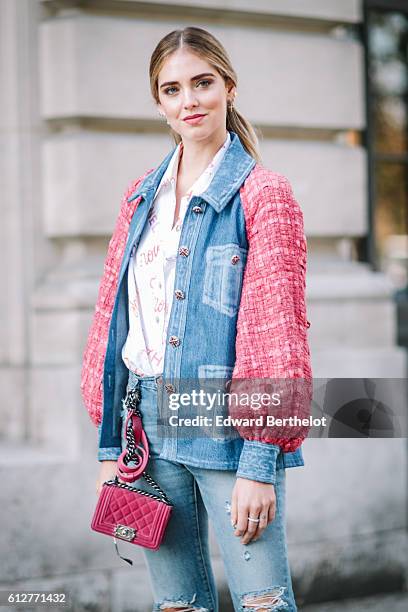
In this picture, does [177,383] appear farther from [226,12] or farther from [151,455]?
[226,12]

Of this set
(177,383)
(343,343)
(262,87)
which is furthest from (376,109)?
(177,383)

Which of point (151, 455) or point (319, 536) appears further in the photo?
point (319, 536)

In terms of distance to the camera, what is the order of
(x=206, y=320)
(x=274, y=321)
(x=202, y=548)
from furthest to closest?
(x=202, y=548)
(x=206, y=320)
(x=274, y=321)

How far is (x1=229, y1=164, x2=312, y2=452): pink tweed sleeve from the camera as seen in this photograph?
2.17 m

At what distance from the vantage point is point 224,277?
226 cm

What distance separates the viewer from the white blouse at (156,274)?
2.38m

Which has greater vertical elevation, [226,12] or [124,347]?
[226,12]

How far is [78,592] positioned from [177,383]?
2402mm

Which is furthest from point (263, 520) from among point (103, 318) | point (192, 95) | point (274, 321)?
point (192, 95)

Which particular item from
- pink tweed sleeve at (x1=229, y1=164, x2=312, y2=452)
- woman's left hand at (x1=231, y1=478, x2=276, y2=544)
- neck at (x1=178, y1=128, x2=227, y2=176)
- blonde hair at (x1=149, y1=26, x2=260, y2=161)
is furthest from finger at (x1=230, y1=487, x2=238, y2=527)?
blonde hair at (x1=149, y1=26, x2=260, y2=161)

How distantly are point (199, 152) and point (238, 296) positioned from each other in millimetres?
429

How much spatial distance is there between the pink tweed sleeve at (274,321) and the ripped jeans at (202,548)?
0.68 ft

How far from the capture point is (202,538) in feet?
8.19

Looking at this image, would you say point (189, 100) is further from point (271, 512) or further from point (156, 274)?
point (271, 512)
